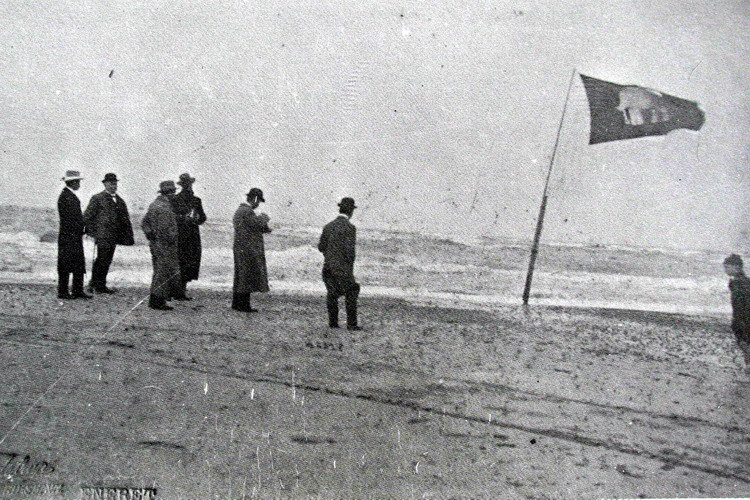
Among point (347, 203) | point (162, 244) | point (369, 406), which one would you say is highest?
point (347, 203)

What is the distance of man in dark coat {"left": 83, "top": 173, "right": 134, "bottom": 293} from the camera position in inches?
178

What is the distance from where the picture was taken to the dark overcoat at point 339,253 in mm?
4098

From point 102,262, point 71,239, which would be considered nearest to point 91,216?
point 71,239

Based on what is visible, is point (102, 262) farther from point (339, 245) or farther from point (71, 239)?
point (339, 245)

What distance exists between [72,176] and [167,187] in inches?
25.7

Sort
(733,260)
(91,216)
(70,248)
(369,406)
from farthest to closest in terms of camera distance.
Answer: (91,216) < (70,248) < (733,260) < (369,406)

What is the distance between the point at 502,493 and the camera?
100 inches

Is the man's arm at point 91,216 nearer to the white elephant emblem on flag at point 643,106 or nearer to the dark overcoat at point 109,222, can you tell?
the dark overcoat at point 109,222

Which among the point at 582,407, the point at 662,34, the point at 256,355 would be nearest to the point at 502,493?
the point at 582,407

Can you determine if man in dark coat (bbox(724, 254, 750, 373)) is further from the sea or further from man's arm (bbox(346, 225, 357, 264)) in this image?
man's arm (bbox(346, 225, 357, 264))

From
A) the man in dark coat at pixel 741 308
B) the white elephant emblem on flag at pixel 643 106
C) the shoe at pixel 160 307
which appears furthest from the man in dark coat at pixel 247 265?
the man in dark coat at pixel 741 308

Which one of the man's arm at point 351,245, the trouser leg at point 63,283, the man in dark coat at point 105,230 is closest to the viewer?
the man's arm at point 351,245

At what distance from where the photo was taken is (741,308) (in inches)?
161

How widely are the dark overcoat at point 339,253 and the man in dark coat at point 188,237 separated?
1.33m
